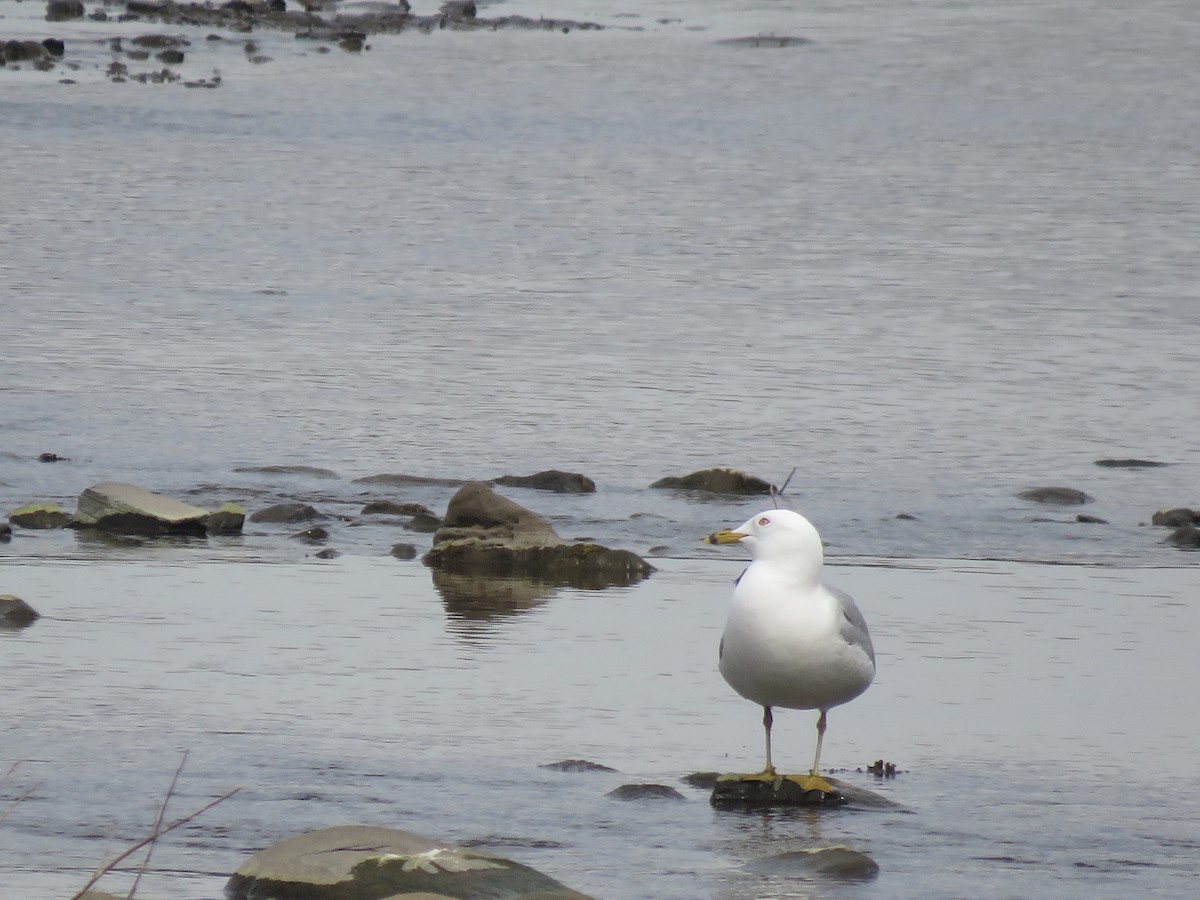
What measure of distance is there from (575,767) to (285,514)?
457cm

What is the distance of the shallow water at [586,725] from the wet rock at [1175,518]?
1106 millimetres

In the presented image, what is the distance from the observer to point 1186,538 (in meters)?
11.5

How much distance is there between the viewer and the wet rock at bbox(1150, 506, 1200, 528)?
1191 centimetres

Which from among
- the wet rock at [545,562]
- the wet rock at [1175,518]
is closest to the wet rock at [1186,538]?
the wet rock at [1175,518]

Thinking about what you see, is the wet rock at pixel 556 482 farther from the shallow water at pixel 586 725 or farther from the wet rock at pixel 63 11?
the wet rock at pixel 63 11

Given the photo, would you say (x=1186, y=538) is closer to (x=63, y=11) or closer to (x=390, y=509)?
(x=390, y=509)

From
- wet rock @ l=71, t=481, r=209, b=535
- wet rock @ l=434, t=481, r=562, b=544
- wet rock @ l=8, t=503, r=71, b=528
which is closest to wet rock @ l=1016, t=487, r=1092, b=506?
wet rock @ l=434, t=481, r=562, b=544

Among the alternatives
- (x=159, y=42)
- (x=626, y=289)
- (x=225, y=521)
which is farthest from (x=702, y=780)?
(x=159, y=42)

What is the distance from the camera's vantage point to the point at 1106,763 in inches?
301

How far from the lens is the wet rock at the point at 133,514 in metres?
11.3

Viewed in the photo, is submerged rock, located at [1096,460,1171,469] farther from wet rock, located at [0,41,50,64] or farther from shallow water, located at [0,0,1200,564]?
wet rock, located at [0,41,50,64]

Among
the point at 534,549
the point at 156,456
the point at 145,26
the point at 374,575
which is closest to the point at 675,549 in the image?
the point at 534,549

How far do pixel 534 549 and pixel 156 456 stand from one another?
11.5 feet

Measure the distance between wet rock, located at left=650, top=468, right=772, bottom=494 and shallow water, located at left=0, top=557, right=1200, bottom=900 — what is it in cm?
178
